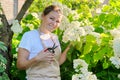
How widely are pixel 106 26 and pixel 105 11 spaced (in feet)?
1.06

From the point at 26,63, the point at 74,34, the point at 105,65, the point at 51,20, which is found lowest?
the point at 105,65

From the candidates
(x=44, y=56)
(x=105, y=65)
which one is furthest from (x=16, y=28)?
(x=105, y=65)

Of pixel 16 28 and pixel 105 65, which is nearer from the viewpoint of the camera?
pixel 16 28

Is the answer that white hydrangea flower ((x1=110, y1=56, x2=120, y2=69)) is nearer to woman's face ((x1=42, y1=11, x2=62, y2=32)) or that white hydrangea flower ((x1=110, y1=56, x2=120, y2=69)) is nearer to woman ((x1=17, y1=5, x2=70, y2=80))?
woman ((x1=17, y1=5, x2=70, y2=80))

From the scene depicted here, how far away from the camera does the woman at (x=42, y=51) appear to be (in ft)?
11.2

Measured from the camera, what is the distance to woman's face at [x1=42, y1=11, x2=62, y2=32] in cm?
352

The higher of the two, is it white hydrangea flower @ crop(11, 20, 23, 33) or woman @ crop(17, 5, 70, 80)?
white hydrangea flower @ crop(11, 20, 23, 33)

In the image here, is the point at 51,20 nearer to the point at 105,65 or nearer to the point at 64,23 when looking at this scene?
the point at 64,23

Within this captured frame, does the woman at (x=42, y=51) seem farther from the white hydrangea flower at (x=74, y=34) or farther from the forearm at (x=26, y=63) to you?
the white hydrangea flower at (x=74, y=34)

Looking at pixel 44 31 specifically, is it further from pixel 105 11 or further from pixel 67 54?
pixel 105 11

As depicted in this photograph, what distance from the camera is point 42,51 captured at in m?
3.41

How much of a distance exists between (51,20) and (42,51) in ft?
1.02

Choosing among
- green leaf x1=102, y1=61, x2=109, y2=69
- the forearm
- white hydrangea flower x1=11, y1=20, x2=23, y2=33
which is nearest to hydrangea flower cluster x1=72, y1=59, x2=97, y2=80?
the forearm

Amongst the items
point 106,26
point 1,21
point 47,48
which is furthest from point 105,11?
point 47,48
